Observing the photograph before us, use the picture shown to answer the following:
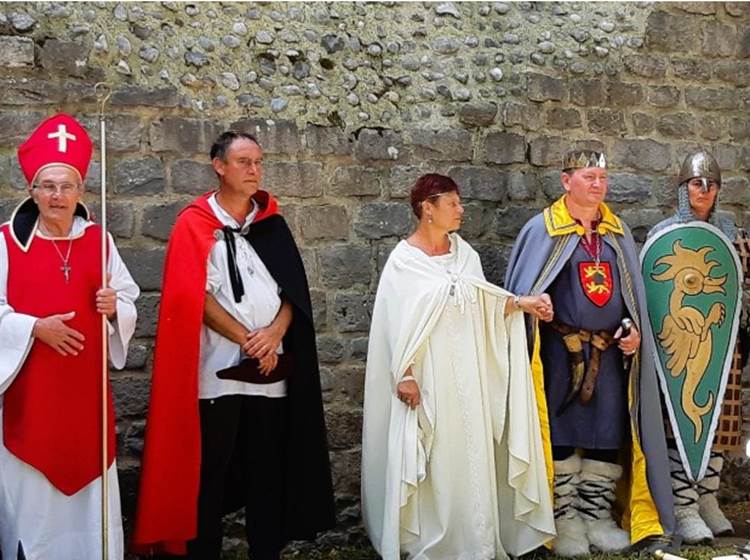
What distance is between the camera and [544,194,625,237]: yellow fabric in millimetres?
4828

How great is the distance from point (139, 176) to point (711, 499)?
3.08 metres

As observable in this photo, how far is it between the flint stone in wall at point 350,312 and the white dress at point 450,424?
0.60 meters

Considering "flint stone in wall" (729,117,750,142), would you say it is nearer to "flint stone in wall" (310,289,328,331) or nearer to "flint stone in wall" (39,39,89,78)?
"flint stone in wall" (310,289,328,331)

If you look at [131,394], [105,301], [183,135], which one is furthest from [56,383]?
[183,135]

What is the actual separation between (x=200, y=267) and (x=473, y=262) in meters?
1.22

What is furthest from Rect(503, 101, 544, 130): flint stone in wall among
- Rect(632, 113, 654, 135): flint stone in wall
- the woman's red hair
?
the woman's red hair

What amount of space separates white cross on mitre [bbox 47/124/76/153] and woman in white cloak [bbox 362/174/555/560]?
1413 millimetres

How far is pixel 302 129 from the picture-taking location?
5.14 metres

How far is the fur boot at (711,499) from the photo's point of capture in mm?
5141

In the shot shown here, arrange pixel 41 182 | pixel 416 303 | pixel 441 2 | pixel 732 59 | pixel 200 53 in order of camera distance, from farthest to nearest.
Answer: pixel 732 59
pixel 441 2
pixel 200 53
pixel 416 303
pixel 41 182

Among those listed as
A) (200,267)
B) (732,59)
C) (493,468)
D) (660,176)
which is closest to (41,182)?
(200,267)

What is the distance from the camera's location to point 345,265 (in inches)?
206

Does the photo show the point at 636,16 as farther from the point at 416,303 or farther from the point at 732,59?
the point at 416,303

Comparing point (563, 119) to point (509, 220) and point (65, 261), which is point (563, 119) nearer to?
point (509, 220)
